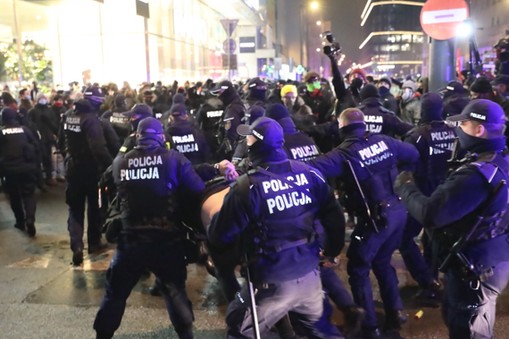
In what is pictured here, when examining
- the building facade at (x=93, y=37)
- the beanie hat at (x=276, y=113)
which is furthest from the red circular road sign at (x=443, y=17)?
the building facade at (x=93, y=37)

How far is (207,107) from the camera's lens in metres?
8.64

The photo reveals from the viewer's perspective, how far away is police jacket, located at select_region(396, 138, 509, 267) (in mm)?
3232

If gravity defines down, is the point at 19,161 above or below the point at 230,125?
below

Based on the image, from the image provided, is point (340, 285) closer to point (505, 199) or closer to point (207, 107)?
point (505, 199)

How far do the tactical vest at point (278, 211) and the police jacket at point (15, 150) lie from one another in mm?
6105

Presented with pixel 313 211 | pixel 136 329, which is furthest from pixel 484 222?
pixel 136 329

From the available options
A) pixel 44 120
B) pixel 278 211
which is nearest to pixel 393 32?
pixel 44 120

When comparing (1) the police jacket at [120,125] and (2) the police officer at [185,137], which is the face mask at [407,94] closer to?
(1) the police jacket at [120,125]

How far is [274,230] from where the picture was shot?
329 centimetres

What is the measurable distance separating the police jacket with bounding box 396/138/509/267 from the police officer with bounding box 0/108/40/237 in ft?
21.8

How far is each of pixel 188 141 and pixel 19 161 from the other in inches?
136

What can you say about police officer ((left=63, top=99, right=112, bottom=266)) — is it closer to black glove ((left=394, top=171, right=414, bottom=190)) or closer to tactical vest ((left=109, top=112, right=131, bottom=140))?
tactical vest ((left=109, top=112, right=131, bottom=140))

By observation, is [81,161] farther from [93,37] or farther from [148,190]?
[93,37]

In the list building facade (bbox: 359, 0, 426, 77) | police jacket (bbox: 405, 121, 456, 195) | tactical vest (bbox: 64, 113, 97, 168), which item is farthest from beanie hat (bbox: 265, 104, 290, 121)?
building facade (bbox: 359, 0, 426, 77)
